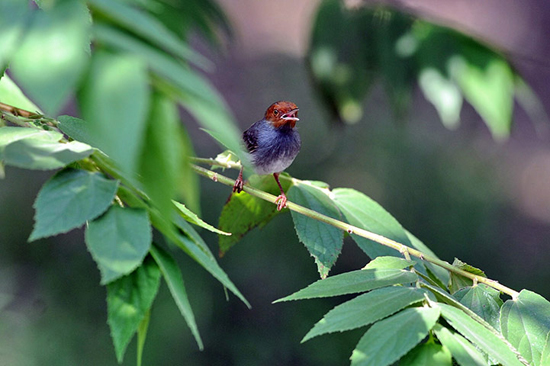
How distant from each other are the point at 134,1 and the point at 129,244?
31cm

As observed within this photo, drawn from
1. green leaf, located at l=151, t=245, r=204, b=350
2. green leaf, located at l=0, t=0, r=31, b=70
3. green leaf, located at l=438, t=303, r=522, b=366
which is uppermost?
green leaf, located at l=0, t=0, r=31, b=70

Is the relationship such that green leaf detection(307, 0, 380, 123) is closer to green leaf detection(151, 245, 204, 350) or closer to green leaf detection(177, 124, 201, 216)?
green leaf detection(151, 245, 204, 350)

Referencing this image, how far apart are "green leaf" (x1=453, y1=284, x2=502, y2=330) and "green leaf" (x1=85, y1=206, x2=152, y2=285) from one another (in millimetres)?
634

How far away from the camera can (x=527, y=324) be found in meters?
1.11

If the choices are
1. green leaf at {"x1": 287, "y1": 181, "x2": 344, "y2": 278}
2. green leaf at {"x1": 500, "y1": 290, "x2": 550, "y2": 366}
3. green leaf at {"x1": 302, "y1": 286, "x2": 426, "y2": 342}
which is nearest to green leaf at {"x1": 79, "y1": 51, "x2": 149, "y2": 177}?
green leaf at {"x1": 302, "y1": 286, "x2": 426, "y2": 342}

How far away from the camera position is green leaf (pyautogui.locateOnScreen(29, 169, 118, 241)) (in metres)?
0.80

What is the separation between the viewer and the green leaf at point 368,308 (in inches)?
36.1

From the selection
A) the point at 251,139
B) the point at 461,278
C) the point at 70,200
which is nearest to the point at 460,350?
the point at 461,278

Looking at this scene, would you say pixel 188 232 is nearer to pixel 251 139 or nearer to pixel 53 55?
pixel 53 55

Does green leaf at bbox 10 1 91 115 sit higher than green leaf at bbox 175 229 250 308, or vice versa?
green leaf at bbox 10 1 91 115

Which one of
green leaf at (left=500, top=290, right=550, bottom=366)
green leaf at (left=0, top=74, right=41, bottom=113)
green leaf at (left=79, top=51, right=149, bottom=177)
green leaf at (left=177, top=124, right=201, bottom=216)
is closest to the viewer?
green leaf at (left=79, top=51, right=149, bottom=177)

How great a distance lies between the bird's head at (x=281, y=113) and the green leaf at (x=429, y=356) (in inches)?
49.5

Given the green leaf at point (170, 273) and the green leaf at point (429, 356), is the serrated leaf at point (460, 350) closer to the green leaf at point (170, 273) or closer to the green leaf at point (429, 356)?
the green leaf at point (429, 356)

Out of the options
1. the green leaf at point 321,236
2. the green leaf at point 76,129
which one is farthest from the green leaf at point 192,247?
the green leaf at point 321,236
